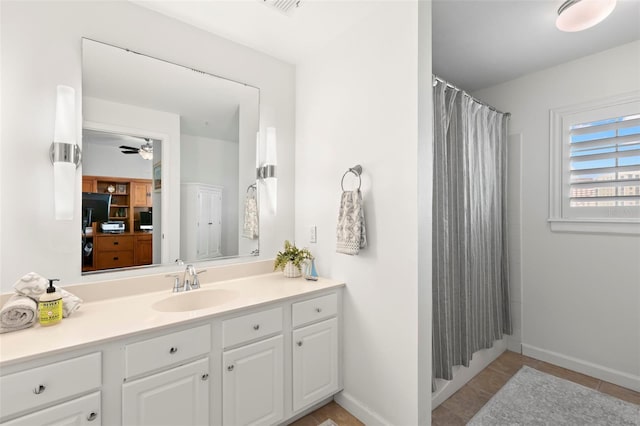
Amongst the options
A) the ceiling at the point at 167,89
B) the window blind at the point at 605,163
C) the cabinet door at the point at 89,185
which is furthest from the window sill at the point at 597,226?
the cabinet door at the point at 89,185

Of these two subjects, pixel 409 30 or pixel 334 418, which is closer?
pixel 409 30

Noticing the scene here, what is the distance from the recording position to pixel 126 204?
5.62ft

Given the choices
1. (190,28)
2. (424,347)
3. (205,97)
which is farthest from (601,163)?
(190,28)

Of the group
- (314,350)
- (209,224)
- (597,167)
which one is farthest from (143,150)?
(597,167)

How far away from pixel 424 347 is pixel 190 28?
2.42m

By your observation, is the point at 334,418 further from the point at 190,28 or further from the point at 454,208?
the point at 190,28

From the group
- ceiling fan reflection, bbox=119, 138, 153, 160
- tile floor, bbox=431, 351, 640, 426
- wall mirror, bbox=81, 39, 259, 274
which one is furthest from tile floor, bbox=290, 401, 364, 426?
ceiling fan reflection, bbox=119, 138, 153, 160

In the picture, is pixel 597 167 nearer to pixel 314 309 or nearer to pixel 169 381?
pixel 314 309

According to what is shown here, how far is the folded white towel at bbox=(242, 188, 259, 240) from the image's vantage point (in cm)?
218

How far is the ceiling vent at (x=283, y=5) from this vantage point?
170 centimetres

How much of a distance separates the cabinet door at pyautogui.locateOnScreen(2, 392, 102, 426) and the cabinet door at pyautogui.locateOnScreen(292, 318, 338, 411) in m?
0.93

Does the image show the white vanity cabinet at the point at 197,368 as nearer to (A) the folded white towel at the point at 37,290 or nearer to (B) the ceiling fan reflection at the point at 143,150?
(A) the folded white towel at the point at 37,290

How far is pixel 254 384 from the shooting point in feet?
5.03

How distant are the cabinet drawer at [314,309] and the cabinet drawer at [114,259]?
3.34 ft
